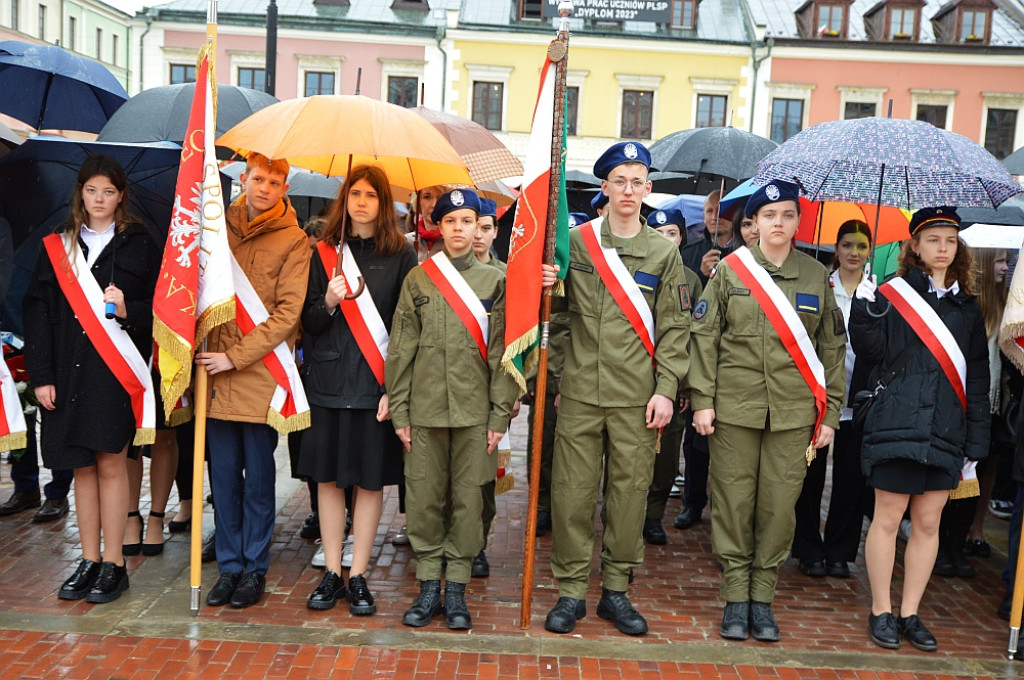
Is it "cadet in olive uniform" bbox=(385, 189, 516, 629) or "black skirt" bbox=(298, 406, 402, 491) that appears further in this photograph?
"black skirt" bbox=(298, 406, 402, 491)

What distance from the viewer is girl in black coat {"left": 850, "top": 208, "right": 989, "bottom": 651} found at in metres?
4.34

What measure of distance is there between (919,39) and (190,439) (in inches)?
1226

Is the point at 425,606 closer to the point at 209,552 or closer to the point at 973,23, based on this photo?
the point at 209,552

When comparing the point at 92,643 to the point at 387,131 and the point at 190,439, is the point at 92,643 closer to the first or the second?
the point at 190,439

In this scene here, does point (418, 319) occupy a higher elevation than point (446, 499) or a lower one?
higher

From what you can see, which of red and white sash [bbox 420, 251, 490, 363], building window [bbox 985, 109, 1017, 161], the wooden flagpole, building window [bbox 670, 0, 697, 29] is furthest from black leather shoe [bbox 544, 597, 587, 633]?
building window [bbox 985, 109, 1017, 161]

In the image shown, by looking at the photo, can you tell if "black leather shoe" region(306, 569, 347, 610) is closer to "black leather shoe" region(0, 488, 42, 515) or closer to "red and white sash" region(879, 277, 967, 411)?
"black leather shoe" region(0, 488, 42, 515)

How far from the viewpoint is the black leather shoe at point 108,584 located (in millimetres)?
4527

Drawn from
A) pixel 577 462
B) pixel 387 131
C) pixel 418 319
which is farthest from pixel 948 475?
pixel 387 131

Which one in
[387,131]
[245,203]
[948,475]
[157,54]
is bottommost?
[948,475]

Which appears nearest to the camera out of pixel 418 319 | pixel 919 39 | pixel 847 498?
pixel 418 319

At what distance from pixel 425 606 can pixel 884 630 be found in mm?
2155

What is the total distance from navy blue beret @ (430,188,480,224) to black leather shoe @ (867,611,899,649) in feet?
8.88

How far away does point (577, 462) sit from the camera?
4504 mm
